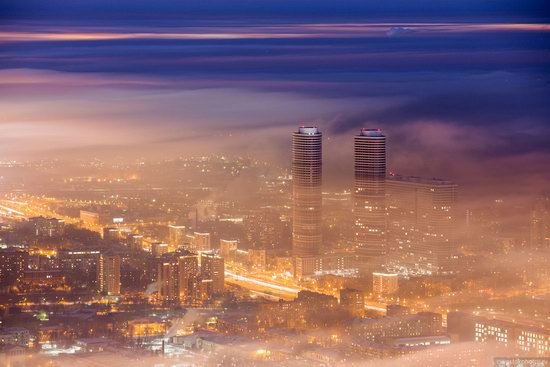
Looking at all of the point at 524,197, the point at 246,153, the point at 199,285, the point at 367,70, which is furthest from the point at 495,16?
the point at 199,285

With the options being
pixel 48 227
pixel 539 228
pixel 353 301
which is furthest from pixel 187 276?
pixel 539 228

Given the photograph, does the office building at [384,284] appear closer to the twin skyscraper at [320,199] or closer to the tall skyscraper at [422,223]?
the tall skyscraper at [422,223]

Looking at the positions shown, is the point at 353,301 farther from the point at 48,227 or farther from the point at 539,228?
the point at 48,227

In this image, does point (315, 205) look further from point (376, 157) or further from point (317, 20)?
point (317, 20)

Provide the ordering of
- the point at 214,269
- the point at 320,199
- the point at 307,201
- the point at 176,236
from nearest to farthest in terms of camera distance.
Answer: the point at 214,269 → the point at 320,199 → the point at 307,201 → the point at 176,236

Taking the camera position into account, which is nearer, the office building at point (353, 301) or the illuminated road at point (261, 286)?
the office building at point (353, 301)

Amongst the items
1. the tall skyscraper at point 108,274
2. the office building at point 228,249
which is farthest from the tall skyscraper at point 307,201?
the tall skyscraper at point 108,274

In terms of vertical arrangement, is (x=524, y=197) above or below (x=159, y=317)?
above
